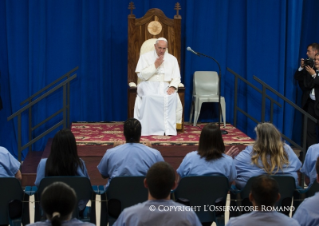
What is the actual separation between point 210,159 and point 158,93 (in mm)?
3463

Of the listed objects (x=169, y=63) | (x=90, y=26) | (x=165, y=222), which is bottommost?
(x=165, y=222)

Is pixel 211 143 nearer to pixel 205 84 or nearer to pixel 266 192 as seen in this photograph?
pixel 266 192

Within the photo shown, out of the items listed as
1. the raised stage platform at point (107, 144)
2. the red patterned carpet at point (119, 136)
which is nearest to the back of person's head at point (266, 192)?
the raised stage platform at point (107, 144)

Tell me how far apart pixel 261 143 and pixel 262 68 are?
453cm

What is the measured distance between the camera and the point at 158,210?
2857 mm

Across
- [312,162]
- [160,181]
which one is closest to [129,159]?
[160,181]

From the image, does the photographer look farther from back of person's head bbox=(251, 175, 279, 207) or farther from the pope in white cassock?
back of person's head bbox=(251, 175, 279, 207)

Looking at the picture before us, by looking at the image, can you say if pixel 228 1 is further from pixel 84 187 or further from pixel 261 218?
pixel 261 218

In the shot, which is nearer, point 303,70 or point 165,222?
point 165,222

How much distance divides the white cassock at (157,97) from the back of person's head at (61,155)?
322 cm

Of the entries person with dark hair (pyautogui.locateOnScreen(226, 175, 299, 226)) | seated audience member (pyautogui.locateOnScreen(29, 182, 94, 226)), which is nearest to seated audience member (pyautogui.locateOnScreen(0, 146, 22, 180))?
seated audience member (pyautogui.locateOnScreen(29, 182, 94, 226))

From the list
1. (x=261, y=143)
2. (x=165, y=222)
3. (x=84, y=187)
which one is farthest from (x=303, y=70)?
(x=165, y=222)

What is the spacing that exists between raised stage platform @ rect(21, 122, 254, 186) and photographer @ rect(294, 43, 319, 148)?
114cm

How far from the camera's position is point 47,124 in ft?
27.5
